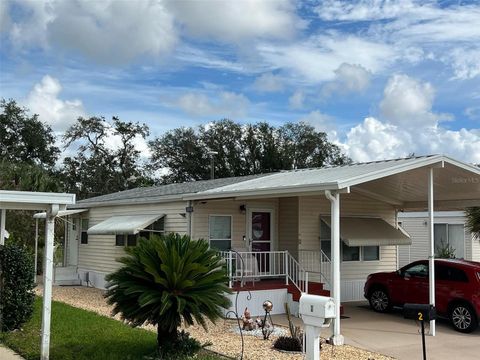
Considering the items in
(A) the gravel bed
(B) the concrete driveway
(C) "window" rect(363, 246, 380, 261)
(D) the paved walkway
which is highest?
(C) "window" rect(363, 246, 380, 261)

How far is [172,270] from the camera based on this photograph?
7.89 metres

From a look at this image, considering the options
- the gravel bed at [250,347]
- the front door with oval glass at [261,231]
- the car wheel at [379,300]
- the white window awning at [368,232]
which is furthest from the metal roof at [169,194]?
the car wheel at [379,300]

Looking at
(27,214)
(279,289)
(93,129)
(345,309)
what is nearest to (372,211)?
(345,309)

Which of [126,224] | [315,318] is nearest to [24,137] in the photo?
[126,224]

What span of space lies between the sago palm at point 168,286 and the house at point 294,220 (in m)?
3.82

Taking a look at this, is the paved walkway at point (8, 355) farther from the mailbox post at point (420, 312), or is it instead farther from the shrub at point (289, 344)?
the mailbox post at point (420, 312)

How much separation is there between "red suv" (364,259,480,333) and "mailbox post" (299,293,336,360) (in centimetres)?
594

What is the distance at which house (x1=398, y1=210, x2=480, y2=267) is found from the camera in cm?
2405

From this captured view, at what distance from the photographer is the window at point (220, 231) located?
50.0 feet

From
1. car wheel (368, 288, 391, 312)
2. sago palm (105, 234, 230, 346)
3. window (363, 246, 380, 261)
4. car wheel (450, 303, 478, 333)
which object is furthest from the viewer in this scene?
window (363, 246, 380, 261)

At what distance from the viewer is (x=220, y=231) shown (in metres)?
15.4

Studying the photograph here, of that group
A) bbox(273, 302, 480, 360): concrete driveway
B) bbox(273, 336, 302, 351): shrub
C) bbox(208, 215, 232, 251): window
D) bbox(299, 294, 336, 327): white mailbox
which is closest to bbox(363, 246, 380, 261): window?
bbox(273, 302, 480, 360): concrete driveway

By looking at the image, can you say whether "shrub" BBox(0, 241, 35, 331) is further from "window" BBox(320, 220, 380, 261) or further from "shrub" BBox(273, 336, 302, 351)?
"window" BBox(320, 220, 380, 261)

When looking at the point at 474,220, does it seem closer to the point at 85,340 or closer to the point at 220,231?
the point at 220,231
